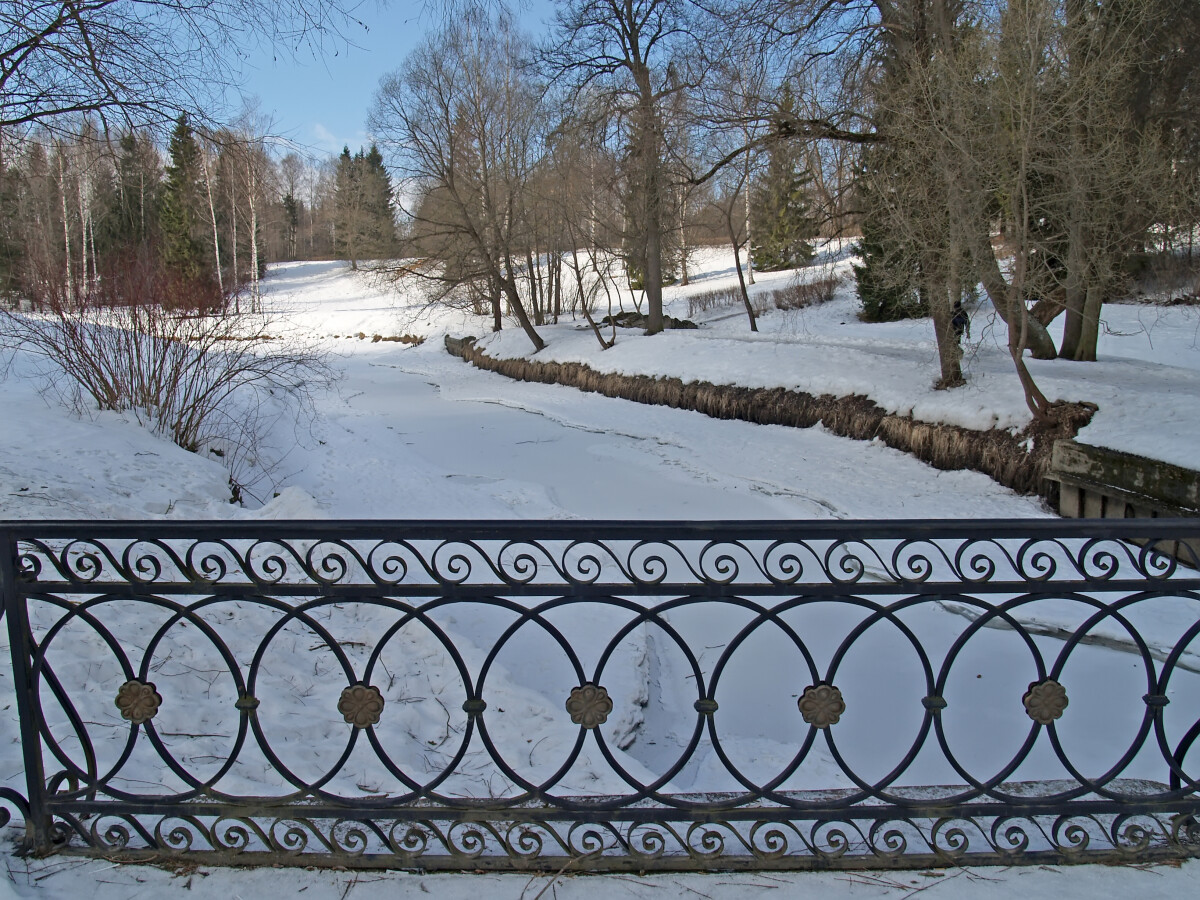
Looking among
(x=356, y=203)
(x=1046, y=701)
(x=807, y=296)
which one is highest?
(x=356, y=203)

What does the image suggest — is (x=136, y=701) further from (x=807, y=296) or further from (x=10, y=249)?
(x=807, y=296)

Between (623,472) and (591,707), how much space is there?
812 cm

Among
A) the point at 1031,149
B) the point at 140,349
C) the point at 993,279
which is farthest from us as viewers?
the point at 993,279

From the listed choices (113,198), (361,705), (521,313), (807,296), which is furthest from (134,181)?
(807,296)

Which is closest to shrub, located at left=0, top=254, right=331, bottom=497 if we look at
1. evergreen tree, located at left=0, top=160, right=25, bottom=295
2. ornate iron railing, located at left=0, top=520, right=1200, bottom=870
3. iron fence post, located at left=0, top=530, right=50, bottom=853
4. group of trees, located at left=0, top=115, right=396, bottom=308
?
group of trees, located at left=0, top=115, right=396, bottom=308

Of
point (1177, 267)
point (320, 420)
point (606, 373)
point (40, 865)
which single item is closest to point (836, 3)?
point (1177, 267)

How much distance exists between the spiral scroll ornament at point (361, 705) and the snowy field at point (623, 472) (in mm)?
338

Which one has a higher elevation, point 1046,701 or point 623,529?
point 623,529

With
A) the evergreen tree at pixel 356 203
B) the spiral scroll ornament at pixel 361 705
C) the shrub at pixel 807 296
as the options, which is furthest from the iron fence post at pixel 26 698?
the evergreen tree at pixel 356 203

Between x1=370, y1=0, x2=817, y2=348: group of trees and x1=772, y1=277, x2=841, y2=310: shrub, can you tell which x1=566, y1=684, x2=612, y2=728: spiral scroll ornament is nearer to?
x1=370, y1=0, x2=817, y2=348: group of trees

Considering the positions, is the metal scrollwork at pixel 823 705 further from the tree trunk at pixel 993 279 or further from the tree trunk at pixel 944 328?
the tree trunk at pixel 944 328

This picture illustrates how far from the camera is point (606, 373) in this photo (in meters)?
17.4

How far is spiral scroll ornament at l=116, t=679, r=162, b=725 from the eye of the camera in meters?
1.82

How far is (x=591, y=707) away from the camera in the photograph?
5.90 ft
